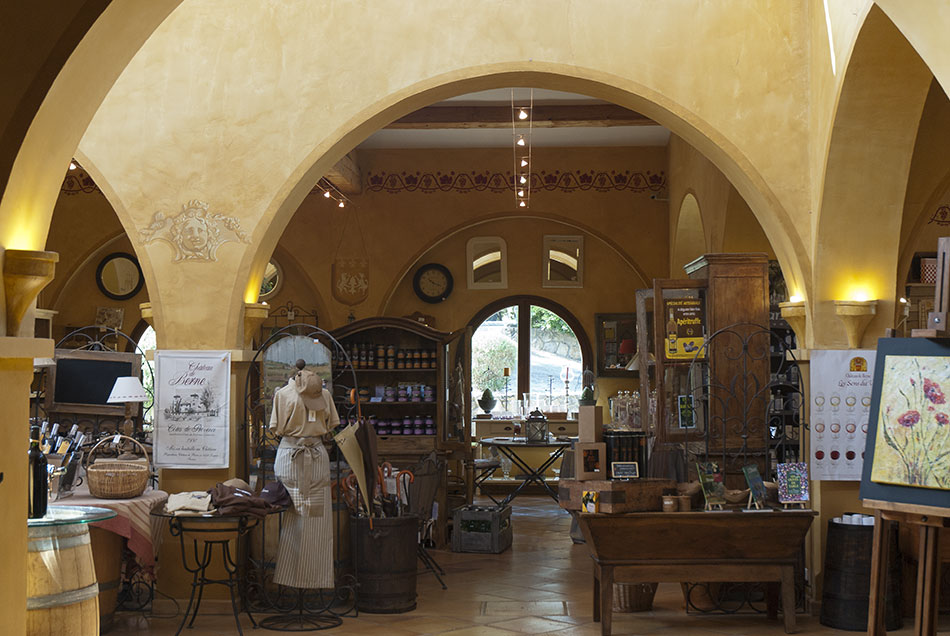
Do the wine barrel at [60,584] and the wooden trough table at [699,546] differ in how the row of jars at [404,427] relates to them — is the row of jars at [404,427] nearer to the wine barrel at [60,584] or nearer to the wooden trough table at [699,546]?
the wooden trough table at [699,546]

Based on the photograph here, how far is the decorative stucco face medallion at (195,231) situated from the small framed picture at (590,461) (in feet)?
9.45

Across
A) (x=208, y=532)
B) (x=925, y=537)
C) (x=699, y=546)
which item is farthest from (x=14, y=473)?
(x=699, y=546)

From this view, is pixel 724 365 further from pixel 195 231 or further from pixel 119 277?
pixel 119 277

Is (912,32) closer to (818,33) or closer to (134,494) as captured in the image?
(818,33)

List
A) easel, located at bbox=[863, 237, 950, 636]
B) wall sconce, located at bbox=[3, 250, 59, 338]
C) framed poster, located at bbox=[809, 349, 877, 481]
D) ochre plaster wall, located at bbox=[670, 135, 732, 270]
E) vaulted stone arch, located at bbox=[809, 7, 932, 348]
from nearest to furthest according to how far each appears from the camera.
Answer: wall sconce, located at bbox=[3, 250, 59, 338] < easel, located at bbox=[863, 237, 950, 636] < vaulted stone arch, located at bbox=[809, 7, 932, 348] < framed poster, located at bbox=[809, 349, 877, 481] < ochre plaster wall, located at bbox=[670, 135, 732, 270]

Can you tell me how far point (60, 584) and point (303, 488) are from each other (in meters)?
2.61

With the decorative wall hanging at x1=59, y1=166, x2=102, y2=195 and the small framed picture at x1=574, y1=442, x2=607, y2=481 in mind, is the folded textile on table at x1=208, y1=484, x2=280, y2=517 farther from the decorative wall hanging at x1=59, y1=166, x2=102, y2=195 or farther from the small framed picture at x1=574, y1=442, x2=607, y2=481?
the decorative wall hanging at x1=59, y1=166, x2=102, y2=195

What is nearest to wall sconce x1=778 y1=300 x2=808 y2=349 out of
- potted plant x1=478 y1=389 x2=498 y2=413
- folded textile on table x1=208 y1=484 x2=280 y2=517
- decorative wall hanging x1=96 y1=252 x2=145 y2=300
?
folded textile on table x1=208 y1=484 x2=280 y2=517

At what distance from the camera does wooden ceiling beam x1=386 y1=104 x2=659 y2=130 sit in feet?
37.6

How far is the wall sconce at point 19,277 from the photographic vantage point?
3309 mm

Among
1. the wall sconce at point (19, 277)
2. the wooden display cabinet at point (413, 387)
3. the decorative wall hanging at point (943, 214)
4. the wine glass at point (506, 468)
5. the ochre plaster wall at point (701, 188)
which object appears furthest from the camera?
the wine glass at point (506, 468)

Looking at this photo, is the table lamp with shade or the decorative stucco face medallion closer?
the decorative stucco face medallion

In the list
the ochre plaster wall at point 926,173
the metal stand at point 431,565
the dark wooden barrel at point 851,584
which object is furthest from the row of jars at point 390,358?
the dark wooden barrel at point 851,584

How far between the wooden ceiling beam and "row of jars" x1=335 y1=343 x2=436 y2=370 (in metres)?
2.87
